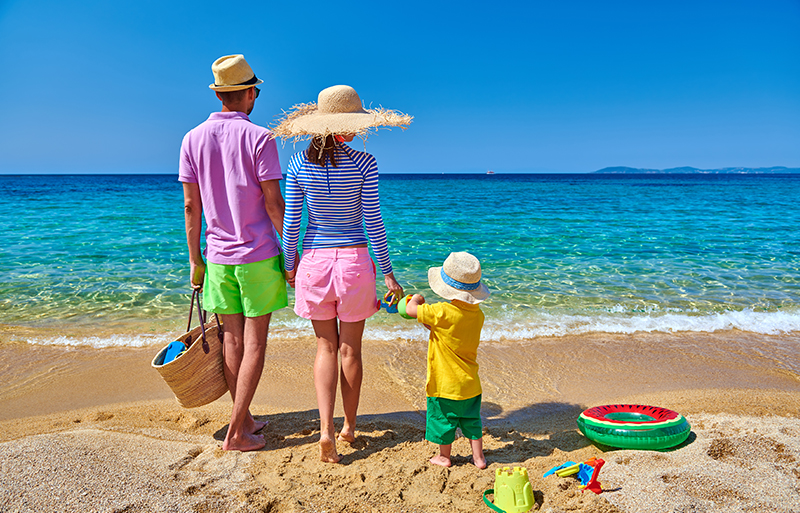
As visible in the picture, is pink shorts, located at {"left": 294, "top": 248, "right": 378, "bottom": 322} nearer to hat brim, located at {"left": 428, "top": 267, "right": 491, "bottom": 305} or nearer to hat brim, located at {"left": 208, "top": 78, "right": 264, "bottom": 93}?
hat brim, located at {"left": 428, "top": 267, "right": 491, "bottom": 305}

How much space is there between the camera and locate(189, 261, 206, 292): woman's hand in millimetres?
2863

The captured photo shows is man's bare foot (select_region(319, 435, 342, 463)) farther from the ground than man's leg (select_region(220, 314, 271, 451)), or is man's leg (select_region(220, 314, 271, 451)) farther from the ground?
man's leg (select_region(220, 314, 271, 451))

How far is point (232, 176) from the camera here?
8.71ft

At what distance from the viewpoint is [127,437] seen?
2.87 metres

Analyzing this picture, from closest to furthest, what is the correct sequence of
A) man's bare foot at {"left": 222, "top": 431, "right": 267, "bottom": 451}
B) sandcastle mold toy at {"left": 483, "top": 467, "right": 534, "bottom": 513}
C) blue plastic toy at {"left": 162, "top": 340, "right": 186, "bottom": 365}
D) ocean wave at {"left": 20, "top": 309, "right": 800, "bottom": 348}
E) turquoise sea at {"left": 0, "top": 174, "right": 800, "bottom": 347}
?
1. sandcastle mold toy at {"left": 483, "top": 467, "right": 534, "bottom": 513}
2. man's bare foot at {"left": 222, "top": 431, "right": 267, "bottom": 451}
3. blue plastic toy at {"left": 162, "top": 340, "right": 186, "bottom": 365}
4. ocean wave at {"left": 20, "top": 309, "right": 800, "bottom": 348}
5. turquoise sea at {"left": 0, "top": 174, "right": 800, "bottom": 347}

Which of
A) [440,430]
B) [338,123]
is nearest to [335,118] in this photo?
[338,123]

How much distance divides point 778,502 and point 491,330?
3383 mm

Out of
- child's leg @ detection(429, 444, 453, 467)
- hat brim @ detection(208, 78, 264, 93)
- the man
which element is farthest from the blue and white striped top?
child's leg @ detection(429, 444, 453, 467)

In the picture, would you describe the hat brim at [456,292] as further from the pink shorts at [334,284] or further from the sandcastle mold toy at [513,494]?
the sandcastle mold toy at [513,494]

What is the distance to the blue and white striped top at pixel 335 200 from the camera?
2.64 m

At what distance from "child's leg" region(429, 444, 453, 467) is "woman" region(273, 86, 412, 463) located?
1.87 feet

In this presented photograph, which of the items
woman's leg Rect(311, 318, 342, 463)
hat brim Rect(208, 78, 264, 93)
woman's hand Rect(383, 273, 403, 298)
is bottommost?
woman's leg Rect(311, 318, 342, 463)

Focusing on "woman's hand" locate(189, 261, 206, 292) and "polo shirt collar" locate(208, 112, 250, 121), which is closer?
"polo shirt collar" locate(208, 112, 250, 121)

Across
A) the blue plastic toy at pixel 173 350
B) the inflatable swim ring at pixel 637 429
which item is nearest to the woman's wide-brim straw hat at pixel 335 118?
the blue plastic toy at pixel 173 350
